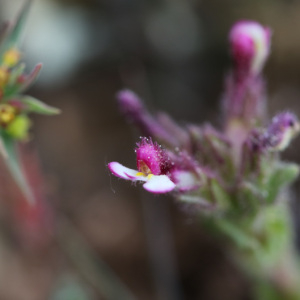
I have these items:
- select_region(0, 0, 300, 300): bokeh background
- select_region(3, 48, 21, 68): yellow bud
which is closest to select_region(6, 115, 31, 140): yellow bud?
select_region(3, 48, 21, 68): yellow bud

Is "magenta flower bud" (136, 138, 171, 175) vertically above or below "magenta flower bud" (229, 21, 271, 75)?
below

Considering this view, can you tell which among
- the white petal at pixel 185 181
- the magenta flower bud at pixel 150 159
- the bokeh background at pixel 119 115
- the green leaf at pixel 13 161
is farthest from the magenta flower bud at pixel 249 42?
the bokeh background at pixel 119 115

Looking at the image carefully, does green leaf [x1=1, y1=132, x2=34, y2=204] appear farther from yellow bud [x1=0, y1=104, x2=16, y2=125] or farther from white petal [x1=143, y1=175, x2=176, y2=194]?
white petal [x1=143, y1=175, x2=176, y2=194]

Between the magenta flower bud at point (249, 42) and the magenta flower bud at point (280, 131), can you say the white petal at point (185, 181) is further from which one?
the magenta flower bud at point (249, 42)

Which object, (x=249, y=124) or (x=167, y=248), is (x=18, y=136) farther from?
(x=167, y=248)

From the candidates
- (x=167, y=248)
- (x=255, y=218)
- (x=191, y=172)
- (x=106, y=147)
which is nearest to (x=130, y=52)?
(x=106, y=147)

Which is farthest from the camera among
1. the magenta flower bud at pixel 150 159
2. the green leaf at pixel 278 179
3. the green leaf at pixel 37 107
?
the green leaf at pixel 278 179
